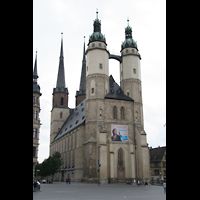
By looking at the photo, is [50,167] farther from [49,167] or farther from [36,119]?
[36,119]

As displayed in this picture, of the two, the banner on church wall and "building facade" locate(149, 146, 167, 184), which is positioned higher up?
the banner on church wall

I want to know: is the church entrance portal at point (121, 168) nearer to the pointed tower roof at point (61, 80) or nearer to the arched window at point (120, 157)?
the arched window at point (120, 157)

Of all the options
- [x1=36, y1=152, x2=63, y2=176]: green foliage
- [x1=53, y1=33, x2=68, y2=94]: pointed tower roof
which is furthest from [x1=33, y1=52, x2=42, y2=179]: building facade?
[x1=53, y1=33, x2=68, y2=94]: pointed tower roof

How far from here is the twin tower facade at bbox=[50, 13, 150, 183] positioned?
150ft

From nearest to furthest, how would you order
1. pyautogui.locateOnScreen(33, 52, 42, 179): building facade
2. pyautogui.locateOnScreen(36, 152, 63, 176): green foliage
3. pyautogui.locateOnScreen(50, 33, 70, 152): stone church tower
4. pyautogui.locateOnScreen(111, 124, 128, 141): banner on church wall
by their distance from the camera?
pyautogui.locateOnScreen(33, 52, 42, 179): building facade
pyautogui.locateOnScreen(111, 124, 128, 141): banner on church wall
pyautogui.locateOnScreen(36, 152, 63, 176): green foliage
pyautogui.locateOnScreen(50, 33, 70, 152): stone church tower

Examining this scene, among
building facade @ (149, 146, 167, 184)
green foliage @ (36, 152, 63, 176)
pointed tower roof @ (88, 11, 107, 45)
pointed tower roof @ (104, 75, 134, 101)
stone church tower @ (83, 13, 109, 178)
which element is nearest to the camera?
stone church tower @ (83, 13, 109, 178)

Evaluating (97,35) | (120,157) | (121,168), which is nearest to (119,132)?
(120,157)

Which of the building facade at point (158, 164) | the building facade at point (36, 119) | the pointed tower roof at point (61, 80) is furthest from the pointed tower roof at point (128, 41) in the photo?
the pointed tower roof at point (61, 80)

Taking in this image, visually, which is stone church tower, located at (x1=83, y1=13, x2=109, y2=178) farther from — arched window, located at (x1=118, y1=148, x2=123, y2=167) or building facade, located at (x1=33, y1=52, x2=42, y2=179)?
building facade, located at (x1=33, y1=52, x2=42, y2=179)

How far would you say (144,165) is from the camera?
152ft

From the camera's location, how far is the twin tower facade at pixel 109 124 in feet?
150

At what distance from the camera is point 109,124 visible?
48.1 meters

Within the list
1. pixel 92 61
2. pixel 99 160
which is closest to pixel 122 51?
pixel 92 61
